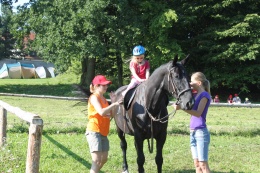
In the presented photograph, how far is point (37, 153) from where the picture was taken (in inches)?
196

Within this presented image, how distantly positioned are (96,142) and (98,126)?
0.25 meters

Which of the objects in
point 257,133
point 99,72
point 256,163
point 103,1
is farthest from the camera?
point 99,72

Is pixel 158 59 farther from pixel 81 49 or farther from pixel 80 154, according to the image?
pixel 80 154

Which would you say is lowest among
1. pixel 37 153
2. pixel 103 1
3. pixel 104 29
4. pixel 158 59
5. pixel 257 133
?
pixel 257 133

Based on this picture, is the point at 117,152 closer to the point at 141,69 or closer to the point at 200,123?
the point at 141,69

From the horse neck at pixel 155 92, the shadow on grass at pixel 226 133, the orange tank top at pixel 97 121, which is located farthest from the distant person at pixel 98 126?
the shadow on grass at pixel 226 133

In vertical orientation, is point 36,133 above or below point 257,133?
above

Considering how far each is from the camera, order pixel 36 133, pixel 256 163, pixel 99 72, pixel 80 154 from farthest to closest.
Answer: pixel 99 72 < pixel 80 154 < pixel 256 163 < pixel 36 133

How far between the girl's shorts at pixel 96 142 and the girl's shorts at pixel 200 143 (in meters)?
1.33

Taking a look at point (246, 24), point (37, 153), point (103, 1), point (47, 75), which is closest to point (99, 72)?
point (103, 1)

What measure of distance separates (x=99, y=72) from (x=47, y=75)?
931 inches

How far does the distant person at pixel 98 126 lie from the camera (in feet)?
18.3

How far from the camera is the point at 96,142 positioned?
5586 millimetres

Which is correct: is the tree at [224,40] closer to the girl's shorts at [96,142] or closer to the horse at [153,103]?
the horse at [153,103]
